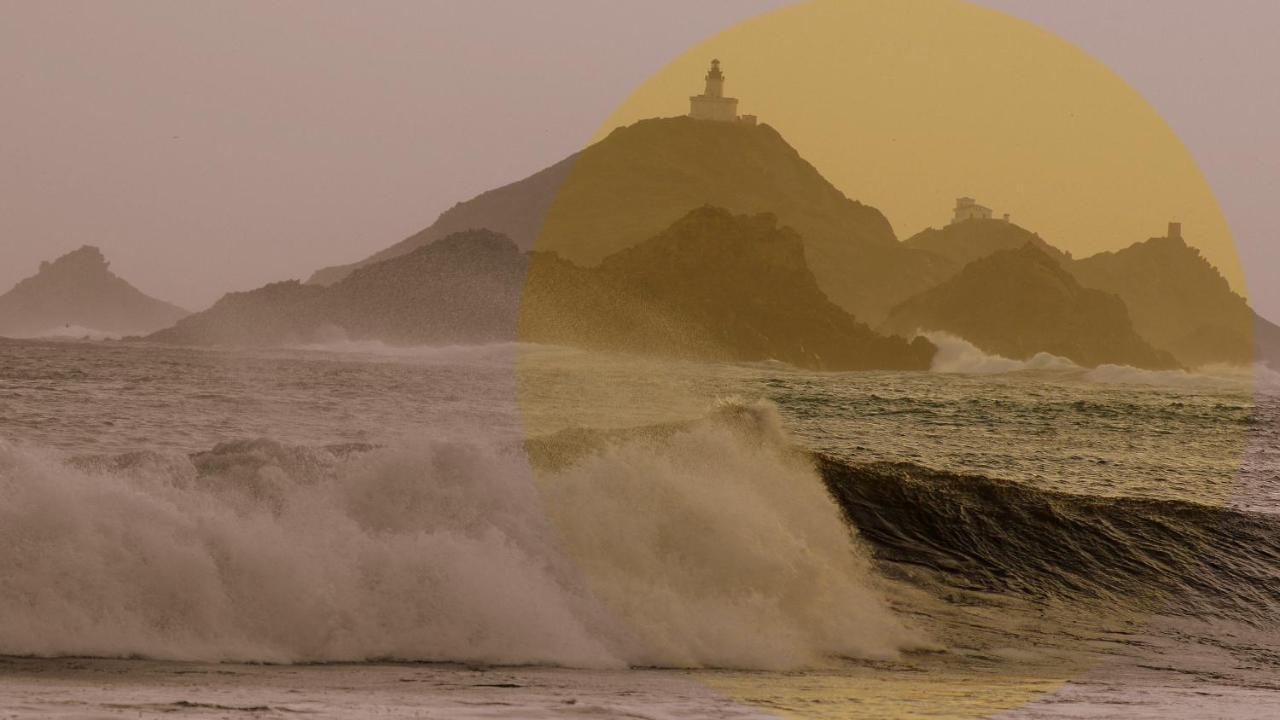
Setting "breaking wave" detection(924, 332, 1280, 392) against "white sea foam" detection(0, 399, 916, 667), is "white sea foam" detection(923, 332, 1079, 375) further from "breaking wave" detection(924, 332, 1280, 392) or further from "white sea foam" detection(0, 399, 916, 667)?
"white sea foam" detection(0, 399, 916, 667)

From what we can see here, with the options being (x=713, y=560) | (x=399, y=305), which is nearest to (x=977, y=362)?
(x=399, y=305)

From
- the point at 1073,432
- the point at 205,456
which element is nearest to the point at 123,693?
the point at 205,456

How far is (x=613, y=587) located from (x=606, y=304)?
446 ft

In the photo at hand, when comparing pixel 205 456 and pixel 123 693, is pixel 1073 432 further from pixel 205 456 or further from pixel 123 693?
pixel 123 693

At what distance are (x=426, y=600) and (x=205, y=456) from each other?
16.3ft

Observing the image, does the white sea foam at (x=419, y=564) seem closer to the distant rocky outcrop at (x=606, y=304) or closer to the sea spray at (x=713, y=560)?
the sea spray at (x=713, y=560)

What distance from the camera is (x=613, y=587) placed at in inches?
434

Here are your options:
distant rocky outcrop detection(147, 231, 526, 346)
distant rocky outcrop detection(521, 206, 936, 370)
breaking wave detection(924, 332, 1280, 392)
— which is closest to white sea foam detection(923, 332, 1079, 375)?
breaking wave detection(924, 332, 1280, 392)

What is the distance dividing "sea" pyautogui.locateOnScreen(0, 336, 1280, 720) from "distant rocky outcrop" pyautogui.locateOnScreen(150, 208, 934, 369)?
4133 inches

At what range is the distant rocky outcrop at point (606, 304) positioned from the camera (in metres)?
134

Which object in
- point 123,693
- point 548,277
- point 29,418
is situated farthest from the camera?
point 548,277

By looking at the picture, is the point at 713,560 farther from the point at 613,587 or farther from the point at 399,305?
the point at 399,305

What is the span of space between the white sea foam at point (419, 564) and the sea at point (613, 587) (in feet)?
0.09

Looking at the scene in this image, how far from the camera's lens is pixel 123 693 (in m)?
7.65
